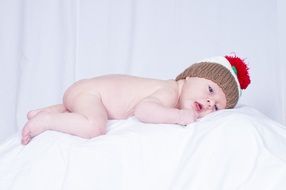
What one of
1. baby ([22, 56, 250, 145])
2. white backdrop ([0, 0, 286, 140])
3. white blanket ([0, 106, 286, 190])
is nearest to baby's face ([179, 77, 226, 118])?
baby ([22, 56, 250, 145])

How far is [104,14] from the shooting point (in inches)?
88.7

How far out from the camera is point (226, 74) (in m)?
1.60

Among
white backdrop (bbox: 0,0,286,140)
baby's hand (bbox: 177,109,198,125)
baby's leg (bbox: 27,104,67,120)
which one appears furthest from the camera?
white backdrop (bbox: 0,0,286,140)

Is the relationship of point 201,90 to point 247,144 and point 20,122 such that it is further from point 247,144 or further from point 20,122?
point 20,122

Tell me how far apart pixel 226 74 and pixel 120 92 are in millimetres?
377

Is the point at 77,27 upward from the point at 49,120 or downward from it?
upward

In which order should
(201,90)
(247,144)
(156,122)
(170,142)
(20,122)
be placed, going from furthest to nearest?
(20,122), (201,90), (156,122), (170,142), (247,144)

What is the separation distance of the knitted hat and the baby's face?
0.06ft

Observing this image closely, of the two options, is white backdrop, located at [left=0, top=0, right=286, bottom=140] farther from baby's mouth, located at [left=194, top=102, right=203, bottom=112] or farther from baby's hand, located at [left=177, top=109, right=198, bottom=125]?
baby's hand, located at [left=177, top=109, right=198, bottom=125]

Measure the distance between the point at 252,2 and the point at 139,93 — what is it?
0.91 m

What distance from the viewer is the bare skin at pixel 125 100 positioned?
1.39 metres

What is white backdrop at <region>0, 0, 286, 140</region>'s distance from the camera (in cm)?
219

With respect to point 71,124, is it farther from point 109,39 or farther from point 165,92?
point 109,39

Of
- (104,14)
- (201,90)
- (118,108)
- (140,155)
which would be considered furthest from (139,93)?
(104,14)
